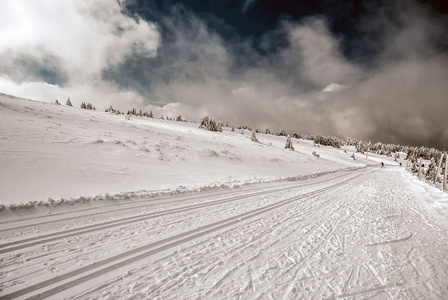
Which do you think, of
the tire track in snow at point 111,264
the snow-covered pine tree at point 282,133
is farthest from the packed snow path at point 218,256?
the snow-covered pine tree at point 282,133

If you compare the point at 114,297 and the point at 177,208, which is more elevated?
the point at 114,297

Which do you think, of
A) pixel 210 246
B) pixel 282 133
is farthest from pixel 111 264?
pixel 282 133

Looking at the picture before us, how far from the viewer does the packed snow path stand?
327cm

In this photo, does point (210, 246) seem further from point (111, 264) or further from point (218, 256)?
point (111, 264)

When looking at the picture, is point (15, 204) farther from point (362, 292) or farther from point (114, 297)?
point (362, 292)

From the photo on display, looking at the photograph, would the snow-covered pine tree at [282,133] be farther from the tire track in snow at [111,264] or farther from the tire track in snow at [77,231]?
the tire track in snow at [111,264]

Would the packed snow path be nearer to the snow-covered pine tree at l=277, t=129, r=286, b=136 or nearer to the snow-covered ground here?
the snow-covered ground

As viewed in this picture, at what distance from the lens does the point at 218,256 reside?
14.1 ft

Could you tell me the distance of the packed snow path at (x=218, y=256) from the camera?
327 centimetres

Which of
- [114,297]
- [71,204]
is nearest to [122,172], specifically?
[71,204]

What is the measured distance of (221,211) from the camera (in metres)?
7.75

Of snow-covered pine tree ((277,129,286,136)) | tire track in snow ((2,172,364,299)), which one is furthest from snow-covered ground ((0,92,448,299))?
snow-covered pine tree ((277,129,286,136))

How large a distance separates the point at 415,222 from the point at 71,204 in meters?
11.8

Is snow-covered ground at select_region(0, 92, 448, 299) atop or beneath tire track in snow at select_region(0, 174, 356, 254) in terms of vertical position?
atop
